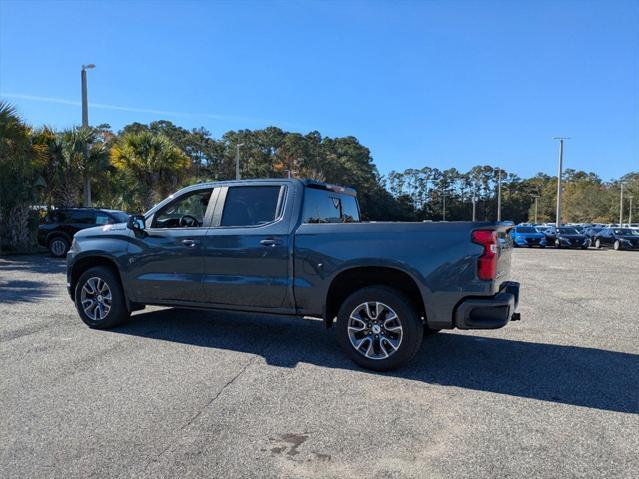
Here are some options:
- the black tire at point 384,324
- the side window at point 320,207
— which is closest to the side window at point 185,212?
the side window at point 320,207

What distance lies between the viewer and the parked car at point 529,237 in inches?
1205

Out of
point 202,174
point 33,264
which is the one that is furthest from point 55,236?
point 202,174

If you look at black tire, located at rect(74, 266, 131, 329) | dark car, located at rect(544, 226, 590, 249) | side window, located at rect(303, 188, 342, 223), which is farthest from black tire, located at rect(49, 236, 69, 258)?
dark car, located at rect(544, 226, 590, 249)

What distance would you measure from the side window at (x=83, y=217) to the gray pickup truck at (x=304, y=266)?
985cm

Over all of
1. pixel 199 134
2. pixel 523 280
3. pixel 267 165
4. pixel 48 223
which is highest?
pixel 199 134

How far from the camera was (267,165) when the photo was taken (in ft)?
212

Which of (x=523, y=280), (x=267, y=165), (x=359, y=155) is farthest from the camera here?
(x=359, y=155)

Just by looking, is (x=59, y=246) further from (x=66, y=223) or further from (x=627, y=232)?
(x=627, y=232)

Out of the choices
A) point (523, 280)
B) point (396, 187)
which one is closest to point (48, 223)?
point (523, 280)

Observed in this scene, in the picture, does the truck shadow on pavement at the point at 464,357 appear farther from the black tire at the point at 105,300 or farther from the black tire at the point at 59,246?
the black tire at the point at 59,246

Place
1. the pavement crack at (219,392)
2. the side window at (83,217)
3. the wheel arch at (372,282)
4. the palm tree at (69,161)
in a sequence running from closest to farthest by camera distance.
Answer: the pavement crack at (219,392), the wheel arch at (372,282), the side window at (83,217), the palm tree at (69,161)

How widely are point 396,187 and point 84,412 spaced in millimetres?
126394

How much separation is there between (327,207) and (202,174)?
6125 centimetres

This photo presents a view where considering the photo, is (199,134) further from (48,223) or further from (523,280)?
(523,280)
